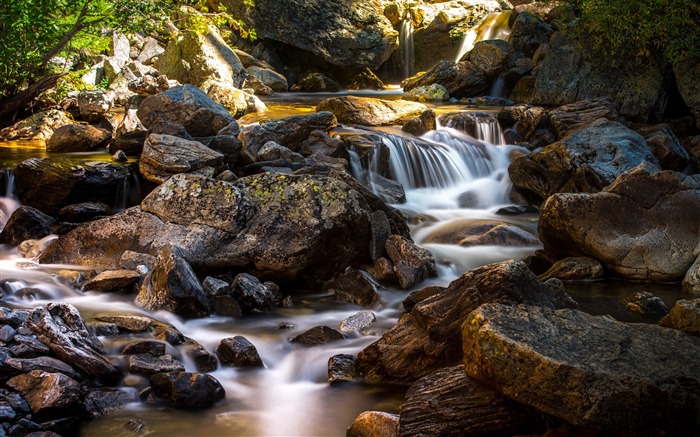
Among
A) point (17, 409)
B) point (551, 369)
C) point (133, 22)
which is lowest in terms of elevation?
point (17, 409)

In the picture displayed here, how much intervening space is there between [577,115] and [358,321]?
1002 centimetres

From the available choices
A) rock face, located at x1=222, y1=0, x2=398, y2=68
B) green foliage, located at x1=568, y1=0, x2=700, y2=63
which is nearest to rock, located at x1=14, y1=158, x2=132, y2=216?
green foliage, located at x1=568, y1=0, x2=700, y2=63

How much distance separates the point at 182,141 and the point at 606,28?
11.8 m

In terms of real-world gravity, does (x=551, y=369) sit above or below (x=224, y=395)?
above

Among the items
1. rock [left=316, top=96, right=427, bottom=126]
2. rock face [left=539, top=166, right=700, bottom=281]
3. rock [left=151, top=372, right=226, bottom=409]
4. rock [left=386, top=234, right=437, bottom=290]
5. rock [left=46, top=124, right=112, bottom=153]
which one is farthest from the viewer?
rock [left=316, top=96, right=427, bottom=126]

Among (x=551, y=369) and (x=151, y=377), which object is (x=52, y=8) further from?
(x=551, y=369)

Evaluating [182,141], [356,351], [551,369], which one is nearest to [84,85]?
[182,141]

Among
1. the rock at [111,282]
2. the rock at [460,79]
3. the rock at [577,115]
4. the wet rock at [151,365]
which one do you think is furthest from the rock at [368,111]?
the wet rock at [151,365]

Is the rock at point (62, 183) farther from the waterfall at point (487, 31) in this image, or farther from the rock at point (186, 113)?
the waterfall at point (487, 31)

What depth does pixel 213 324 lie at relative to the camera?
20.5 feet

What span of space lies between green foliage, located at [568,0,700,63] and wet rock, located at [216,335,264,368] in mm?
13256

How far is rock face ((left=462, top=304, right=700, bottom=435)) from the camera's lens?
3.30 meters

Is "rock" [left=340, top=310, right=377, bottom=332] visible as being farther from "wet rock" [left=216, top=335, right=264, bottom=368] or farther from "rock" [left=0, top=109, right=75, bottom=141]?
"rock" [left=0, top=109, right=75, bottom=141]

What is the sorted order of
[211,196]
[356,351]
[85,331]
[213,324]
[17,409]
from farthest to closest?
[211,196] < [213,324] < [356,351] < [85,331] < [17,409]
